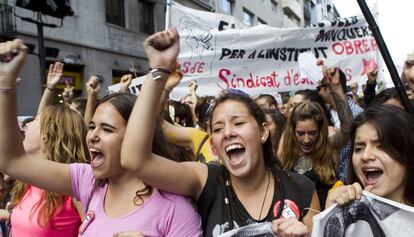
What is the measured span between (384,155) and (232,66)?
4014mm

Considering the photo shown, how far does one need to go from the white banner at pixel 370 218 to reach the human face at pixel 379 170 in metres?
0.12

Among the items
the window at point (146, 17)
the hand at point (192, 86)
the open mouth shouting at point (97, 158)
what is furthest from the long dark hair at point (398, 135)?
the window at point (146, 17)

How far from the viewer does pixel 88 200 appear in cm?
216

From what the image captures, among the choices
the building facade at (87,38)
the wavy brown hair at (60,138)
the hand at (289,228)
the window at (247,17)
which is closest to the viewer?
the hand at (289,228)

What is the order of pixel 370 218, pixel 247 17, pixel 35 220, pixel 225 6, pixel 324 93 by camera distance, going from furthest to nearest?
pixel 247 17 < pixel 225 6 < pixel 324 93 < pixel 35 220 < pixel 370 218

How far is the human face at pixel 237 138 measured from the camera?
1.96 meters

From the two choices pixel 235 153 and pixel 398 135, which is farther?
pixel 235 153

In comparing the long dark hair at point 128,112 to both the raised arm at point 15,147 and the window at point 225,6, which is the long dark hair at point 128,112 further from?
the window at point 225,6

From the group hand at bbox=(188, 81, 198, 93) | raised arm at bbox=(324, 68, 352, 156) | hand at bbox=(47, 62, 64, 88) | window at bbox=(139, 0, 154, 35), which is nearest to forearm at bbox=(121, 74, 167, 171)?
raised arm at bbox=(324, 68, 352, 156)

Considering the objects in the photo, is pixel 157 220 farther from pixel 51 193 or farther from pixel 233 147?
pixel 51 193

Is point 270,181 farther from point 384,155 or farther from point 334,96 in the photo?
point 334,96

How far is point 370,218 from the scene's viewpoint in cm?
170

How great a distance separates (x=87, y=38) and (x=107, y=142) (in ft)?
41.7

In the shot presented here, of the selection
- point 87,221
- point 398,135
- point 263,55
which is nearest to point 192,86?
point 263,55
